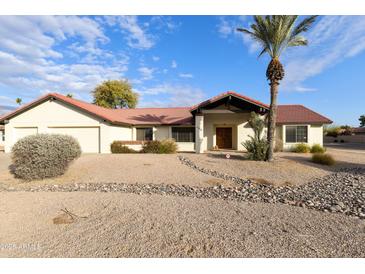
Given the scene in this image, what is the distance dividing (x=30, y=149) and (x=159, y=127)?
1217 centimetres

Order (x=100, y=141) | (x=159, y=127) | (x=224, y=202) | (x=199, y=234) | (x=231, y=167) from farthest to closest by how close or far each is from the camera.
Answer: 1. (x=159, y=127)
2. (x=100, y=141)
3. (x=231, y=167)
4. (x=224, y=202)
5. (x=199, y=234)

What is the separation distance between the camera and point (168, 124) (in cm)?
1888

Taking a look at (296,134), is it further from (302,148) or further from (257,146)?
(257,146)

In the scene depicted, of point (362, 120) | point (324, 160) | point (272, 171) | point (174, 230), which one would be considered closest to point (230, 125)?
point (324, 160)

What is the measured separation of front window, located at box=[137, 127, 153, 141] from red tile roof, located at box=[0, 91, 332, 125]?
2.57 feet

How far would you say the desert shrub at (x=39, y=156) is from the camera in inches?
313

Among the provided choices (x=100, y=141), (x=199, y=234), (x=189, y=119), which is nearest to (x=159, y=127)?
(x=189, y=119)

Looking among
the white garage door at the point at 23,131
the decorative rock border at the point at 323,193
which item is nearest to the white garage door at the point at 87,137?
the white garage door at the point at 23,131

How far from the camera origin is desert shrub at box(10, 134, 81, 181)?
796 centimetres

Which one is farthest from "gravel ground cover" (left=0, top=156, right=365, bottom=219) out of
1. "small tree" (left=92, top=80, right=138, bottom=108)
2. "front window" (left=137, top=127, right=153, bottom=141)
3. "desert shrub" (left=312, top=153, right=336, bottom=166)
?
"small tree" (left=92, top=80, right=138, bottom=108)

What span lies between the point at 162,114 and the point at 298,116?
→ 563 inches

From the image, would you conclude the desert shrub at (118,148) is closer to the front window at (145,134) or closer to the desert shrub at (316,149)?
the front window at (145,134)

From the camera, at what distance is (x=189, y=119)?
19375 millimetres

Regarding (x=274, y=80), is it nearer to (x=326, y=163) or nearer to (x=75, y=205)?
(x=326, y=163)
